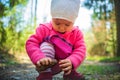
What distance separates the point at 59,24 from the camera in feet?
8.75

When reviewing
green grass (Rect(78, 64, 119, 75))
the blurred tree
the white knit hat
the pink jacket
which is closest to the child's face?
the white knit hat

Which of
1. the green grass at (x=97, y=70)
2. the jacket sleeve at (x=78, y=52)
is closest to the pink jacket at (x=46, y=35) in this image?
the jacket sleeve at (x=78, y=52)

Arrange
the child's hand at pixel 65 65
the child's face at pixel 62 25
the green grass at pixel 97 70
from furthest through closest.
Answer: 1. the green grass at pixel 97 70
2. the child's face at pixel 62 25
3. the child's hand at pixel 65 65

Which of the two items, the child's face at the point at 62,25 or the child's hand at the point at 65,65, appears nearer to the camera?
the child's hand at the point at 65,65

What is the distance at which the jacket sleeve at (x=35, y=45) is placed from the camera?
2.49 m

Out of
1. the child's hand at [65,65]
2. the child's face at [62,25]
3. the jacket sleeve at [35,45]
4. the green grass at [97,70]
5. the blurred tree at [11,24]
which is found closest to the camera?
the child's hand at [65,65]

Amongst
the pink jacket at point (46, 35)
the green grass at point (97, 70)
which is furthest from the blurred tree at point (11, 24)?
the pink jacket at point (46, 35)

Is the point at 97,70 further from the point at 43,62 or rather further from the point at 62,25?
the point at 43,62

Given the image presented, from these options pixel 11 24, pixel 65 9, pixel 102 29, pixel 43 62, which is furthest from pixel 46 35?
pixel 102 29

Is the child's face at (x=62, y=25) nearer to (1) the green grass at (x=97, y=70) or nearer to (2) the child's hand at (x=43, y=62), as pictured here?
(2) the child's hand at (x=43, y=62)

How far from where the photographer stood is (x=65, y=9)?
267 cm

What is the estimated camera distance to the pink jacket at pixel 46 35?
2521mm

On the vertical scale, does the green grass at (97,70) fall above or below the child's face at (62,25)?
below

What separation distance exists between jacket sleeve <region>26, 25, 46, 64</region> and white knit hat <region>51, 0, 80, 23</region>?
23cm
